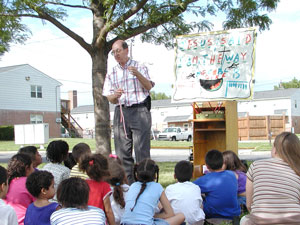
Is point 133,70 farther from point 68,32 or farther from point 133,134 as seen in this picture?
point 68,32

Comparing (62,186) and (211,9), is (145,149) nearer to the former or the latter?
(62,186)

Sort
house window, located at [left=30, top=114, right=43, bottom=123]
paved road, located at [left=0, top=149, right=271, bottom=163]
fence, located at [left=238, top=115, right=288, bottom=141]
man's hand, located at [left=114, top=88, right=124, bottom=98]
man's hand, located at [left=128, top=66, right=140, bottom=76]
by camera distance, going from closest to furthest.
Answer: man's hand, located at [left=128, top=66, right=140, bottom=76], man's hand, located at [left=114, top=88, right=124, bottom=98], paved road, located at [left=0, top=149, right=271, bottom=163], fence, located at [left=238, top=115, right=288, bottom=141], house window, located at [left=30, top=114, right=43, bottom=123]

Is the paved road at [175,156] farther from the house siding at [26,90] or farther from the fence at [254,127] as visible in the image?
the fence at [254,127]

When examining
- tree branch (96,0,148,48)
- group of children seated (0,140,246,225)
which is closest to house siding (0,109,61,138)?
tree branch (96,0,148,48)

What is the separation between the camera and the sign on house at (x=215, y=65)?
6301 mm

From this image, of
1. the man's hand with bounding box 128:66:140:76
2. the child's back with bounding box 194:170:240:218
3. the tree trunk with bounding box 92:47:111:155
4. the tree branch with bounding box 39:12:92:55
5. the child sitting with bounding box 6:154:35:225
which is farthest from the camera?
the tree branch with bounding box 39:12:92:55

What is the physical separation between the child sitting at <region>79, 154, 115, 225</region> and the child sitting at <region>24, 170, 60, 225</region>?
1.34ft

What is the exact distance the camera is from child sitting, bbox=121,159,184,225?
328 centimetres

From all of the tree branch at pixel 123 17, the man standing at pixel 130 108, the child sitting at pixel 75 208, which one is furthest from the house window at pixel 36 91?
the child sitting at pixel 75 208

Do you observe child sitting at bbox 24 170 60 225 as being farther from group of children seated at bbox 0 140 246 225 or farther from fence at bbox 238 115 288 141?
fence at bbox 238 115 288 141

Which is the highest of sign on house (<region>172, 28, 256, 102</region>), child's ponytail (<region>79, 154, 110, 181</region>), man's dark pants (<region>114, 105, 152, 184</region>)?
sign on house (<region>172, 28, 256, 102</region>)

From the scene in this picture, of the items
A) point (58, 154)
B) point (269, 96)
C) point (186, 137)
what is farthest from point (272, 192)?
point (269, 96)

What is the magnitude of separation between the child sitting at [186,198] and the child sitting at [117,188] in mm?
504

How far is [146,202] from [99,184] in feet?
1.53
